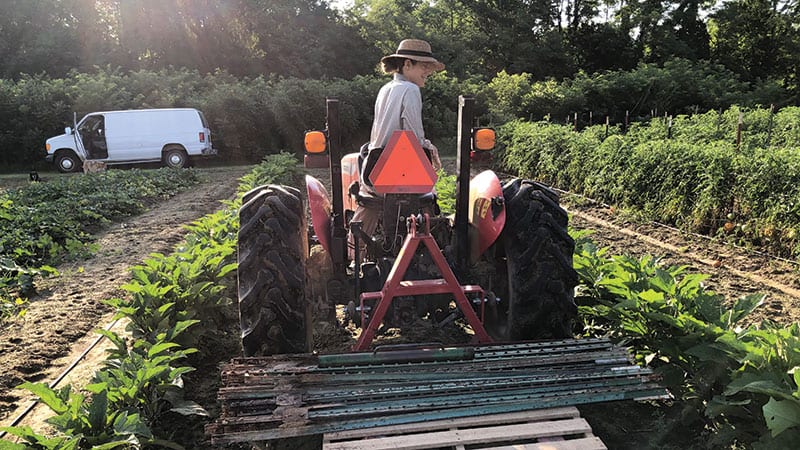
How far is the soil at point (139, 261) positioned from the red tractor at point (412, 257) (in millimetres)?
711

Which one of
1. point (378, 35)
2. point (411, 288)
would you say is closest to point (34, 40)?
point (378, 35)

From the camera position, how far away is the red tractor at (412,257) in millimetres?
3133

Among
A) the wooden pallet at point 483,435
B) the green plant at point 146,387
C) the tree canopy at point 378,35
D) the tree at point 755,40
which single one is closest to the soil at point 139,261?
the green plant at point 146,387

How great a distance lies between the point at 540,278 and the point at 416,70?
152 centimetres

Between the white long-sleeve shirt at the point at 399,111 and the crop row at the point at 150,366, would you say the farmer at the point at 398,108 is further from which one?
the crop row at the point at 150,366

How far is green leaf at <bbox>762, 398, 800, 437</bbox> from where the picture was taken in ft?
7.20

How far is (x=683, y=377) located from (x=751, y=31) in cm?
4647

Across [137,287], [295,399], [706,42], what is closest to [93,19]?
[137,287]

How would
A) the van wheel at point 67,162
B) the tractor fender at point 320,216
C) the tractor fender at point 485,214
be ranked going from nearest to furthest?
the tractor fender at point 485,214 → the tractor fender at point 320,216 → the van wheel at point 67,162

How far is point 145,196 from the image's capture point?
11.8 metres

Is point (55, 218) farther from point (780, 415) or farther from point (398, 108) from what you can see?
point (780, 415)

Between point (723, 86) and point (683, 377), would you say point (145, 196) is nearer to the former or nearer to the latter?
point (683, 377)

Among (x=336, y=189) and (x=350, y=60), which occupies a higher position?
(x=350, y=60)

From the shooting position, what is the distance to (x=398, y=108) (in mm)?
3486
